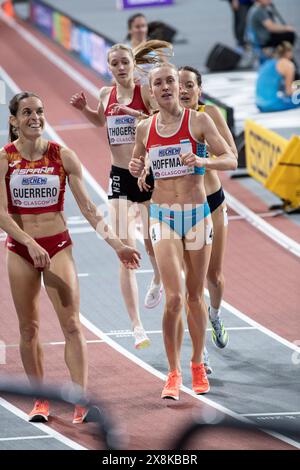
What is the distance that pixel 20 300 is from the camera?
8.84 m

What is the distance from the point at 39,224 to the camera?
8812mm

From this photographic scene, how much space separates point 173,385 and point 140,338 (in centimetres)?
118

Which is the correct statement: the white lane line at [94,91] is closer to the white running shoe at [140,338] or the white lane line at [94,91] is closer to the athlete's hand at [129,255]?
the white running shoe at [140,338]

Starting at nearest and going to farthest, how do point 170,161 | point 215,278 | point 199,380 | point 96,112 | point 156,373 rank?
1. point 170,161
2. point 199,380
3. point 156,373
4. point 215,278
5. point 96,112

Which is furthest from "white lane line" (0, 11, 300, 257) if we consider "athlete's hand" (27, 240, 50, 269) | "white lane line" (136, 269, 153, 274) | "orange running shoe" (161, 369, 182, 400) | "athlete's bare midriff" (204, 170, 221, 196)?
"athlete's hand" (27, 240, 50, 269)

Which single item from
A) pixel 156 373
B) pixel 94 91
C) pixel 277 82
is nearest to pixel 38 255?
pixel 156 373

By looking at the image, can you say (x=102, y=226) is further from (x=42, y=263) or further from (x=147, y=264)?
(x=147, y=264)

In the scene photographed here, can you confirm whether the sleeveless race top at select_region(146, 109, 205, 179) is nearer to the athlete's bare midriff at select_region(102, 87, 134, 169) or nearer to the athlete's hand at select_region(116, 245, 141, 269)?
the athlete's hand at select_region(116, 245, 141, 269)

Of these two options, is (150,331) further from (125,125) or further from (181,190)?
(181,190)

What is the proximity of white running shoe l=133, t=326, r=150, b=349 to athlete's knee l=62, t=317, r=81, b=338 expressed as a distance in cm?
189

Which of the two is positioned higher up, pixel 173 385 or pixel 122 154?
pixel 122 154
